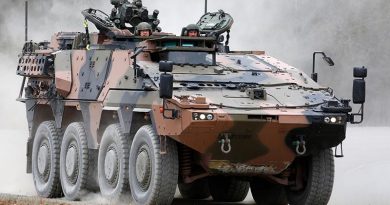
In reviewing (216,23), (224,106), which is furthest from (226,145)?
(216,23)

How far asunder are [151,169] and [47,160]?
18.8ft

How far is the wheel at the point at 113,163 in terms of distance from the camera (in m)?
26.5

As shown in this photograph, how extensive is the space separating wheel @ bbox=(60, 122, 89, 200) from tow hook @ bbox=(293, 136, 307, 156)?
4930 mm

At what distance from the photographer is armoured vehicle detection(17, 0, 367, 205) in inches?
982

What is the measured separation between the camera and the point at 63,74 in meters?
29.8

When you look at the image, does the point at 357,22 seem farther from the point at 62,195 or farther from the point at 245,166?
the point at 245,166

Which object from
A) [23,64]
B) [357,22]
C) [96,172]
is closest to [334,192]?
[96,172]

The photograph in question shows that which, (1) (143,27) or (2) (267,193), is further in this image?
(1) (143,27)

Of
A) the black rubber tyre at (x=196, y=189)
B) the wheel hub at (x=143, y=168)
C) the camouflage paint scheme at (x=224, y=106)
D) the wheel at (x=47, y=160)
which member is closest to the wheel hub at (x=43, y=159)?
the wheel at (x=47, y=160)

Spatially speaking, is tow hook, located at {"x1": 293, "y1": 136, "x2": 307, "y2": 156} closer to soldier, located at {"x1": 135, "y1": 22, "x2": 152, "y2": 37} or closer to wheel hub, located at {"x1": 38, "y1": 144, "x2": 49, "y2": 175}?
soldier, located at {"x1": 135, "y1": 22, "x2": 152, "y2": 37}

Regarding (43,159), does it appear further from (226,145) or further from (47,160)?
(226,145)

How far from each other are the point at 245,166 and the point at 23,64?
7.89 meters

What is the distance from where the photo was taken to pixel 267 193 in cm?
2802

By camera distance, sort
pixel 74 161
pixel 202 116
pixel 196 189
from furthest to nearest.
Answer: pixel 196 189 < pixel 74 161 < pixel 202 116
